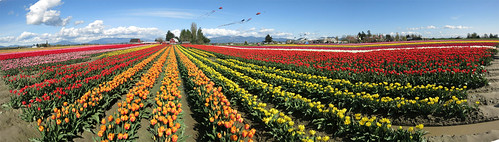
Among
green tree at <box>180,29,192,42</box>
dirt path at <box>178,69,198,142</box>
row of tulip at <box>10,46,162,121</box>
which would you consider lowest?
dirt path at <box>178,69,198,142</box>

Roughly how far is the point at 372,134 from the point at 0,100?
12.9 meters

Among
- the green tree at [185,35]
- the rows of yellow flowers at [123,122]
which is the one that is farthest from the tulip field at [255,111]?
the green tree at [185,35]

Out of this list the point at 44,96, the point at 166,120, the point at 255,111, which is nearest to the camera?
the point at 166,120

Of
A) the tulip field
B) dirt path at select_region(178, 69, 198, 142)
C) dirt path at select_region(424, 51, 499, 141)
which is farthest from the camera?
dirt path at select_region(178, 69, 198, 142)

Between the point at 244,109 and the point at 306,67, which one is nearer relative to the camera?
the point at 244,109

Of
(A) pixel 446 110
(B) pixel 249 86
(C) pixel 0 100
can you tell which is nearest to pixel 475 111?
(A) pixel 446 110

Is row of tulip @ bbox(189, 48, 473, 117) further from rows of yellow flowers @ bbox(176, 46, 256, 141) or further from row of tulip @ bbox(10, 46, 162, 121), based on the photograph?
row of tulip @ bbox(10, 46, 162, 121)

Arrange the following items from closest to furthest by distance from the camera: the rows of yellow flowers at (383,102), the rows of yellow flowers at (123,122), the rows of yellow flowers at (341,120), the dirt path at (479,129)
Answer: the rows of yellow flowers at (123,122), the rows of yellow flowers at (341,120), the dirt path at (479,129), the rows of yellow flowers at (383,102)

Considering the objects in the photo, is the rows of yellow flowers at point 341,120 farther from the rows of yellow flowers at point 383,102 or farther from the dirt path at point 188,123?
the dirt path at point 188,123

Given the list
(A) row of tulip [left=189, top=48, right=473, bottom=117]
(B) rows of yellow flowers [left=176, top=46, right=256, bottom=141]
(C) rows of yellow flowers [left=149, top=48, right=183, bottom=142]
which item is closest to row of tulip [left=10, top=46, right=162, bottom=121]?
(C) rows of yellow flowers [left=149, top=48, right=183, bottom=142]

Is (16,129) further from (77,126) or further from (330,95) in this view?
(330,95)

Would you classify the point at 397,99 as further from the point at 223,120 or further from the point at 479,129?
the point at 223,120

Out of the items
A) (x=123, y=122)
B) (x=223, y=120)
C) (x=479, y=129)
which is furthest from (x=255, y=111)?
(x=479, y=129)

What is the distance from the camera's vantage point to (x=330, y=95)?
24.7 feet
